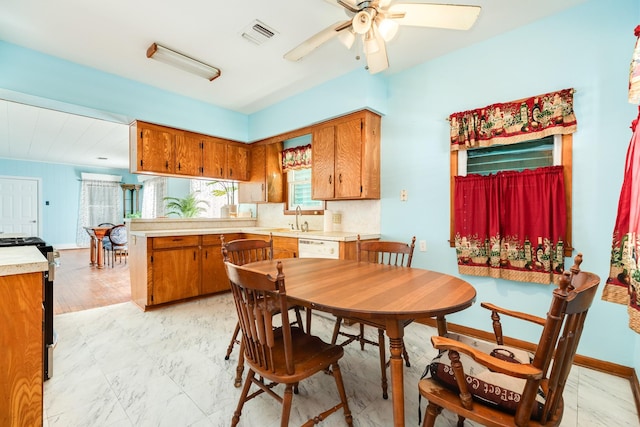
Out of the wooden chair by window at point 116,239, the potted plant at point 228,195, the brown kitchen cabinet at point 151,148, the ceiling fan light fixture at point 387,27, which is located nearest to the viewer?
the ceiling fan light fixture at point 387,27

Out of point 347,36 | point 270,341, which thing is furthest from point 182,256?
point 347,36

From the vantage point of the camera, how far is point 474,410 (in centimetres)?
102

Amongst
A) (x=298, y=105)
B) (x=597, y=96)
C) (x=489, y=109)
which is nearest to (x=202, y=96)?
(x=298, y=105)

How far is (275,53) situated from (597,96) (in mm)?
2666

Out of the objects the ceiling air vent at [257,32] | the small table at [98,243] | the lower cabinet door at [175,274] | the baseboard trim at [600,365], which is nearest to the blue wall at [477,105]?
the baseboard trim at [600,365]

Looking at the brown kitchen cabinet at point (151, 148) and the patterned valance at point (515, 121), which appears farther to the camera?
the brown kitchen cabinet at point (151, 148)

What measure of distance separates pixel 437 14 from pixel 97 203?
10.2 m

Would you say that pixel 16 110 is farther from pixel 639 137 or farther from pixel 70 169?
pixel 639 137

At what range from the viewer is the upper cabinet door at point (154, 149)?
3.51 metres

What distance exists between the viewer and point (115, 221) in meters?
9.03

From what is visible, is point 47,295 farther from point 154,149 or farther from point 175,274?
point 154,149

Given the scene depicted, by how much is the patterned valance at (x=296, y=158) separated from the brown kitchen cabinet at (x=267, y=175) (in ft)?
0.45

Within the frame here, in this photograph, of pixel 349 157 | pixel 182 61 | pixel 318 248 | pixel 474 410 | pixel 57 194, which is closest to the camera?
pixel 474 410

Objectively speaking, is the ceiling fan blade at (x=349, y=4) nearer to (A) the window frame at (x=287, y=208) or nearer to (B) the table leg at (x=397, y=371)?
(B) the table leg at (x=397, y=371)
